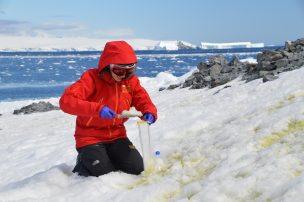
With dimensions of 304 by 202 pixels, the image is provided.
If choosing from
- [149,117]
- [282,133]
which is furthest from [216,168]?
[149,117]

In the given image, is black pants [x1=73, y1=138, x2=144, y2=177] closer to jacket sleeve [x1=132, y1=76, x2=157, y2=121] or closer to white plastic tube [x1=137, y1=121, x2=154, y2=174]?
white plastic tube [x1=137, y1=121, x2=154, y2=174]

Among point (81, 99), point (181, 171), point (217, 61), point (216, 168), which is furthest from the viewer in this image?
point (217, 61)

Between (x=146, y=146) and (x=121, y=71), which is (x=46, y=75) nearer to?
(x=121, y=71)

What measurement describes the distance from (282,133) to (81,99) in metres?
2.07

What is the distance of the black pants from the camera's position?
4.58 metres

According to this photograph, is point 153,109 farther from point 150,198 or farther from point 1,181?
point 1,181

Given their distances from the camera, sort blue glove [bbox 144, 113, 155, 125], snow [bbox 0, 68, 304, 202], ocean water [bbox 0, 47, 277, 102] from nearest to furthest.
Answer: snow [bbox 0, 68, 304, 202] → blue glove [bbox 144, 113, 155, 125] → ocean water [bbox 0, 47, 277, 102]

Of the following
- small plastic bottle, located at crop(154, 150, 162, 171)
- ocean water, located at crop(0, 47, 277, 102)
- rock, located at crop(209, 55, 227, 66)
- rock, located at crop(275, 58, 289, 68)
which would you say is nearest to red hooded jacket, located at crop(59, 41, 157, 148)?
small plastic bottle, located at crop(154, 150, 162, 171)

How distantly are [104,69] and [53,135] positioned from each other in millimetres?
5958

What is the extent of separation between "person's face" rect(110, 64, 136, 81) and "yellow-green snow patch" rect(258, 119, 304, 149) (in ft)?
5.14

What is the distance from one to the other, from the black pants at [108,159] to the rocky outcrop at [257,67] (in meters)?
5.25

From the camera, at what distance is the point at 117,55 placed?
179 inches

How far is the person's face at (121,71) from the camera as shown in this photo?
4590 mm

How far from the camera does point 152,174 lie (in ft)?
14.6
